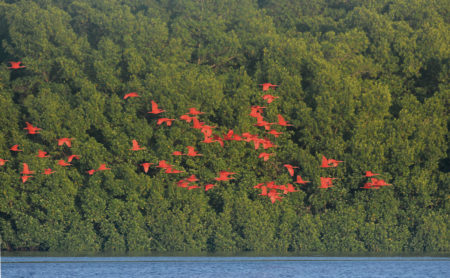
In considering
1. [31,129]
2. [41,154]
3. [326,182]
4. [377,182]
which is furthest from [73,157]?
[377,182]

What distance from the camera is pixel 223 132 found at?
2483 centimetres

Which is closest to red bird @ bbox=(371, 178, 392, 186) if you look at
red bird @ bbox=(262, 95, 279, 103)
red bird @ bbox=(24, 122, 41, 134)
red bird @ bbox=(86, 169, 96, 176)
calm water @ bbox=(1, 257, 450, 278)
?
red bird @ bbox=(262, 95, 279, 103)

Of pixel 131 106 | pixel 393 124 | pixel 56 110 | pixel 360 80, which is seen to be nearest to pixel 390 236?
pixel 393 124

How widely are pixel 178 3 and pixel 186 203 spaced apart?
36.1 feet

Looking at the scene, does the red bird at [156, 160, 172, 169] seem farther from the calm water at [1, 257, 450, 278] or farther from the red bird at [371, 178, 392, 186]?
the calm water at [1, 257, 450, 278]

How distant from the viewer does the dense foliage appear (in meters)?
23.8

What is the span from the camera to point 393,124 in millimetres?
24859

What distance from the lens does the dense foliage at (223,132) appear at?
77.9 ft

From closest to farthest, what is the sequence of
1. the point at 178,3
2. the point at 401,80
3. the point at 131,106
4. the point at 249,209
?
the point at 249,209
the point at 131,106
the point at 401,80
the point at 178,3

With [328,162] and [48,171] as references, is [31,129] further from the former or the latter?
[328,162]

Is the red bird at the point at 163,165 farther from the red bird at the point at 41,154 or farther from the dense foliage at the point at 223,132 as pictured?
the red bird at the point at 41,154

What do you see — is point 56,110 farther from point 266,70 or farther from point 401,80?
point 401,80

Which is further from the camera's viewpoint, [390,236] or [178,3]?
[178,3]

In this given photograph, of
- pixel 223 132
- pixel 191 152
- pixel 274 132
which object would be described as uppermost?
pixel 223 132
